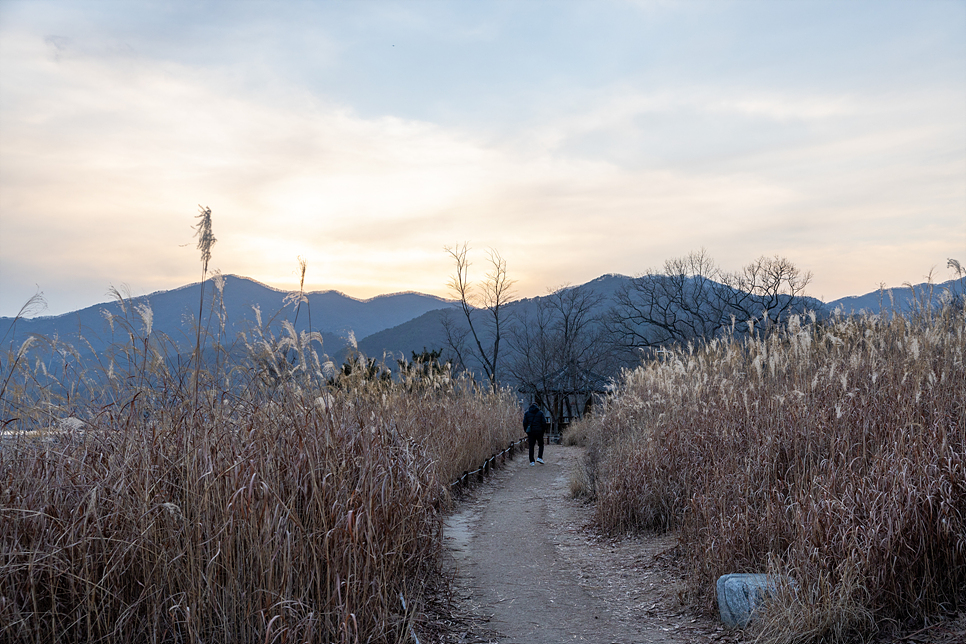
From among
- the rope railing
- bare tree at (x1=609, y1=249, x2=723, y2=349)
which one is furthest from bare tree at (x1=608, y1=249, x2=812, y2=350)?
the rope railing

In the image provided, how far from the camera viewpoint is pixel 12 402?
393cm

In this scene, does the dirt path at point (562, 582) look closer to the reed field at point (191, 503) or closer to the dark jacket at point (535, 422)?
the reed field at point (191, 503)

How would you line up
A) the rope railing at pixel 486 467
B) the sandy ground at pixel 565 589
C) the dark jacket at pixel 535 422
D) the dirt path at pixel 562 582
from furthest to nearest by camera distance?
1. the dark jacket at pixel 535 422
2. the rope railing at pixel 486 467
3. the dirt path at pixel 562 582
4. the sandy ground at pixel 565 589

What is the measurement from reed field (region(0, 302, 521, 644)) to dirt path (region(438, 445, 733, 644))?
1.16m

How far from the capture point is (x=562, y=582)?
21.5 ft

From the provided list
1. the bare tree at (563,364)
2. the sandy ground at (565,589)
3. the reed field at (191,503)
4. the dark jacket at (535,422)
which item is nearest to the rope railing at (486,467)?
the dark jacket at (535,422)

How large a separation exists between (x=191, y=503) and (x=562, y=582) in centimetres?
423

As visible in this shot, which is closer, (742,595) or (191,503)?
(191,503)

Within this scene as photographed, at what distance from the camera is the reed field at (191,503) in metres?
3.30

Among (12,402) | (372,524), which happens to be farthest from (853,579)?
(12,402)

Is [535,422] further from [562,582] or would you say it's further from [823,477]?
[823,477]

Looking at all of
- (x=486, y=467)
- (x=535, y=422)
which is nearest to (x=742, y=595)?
(x=486, y=467)

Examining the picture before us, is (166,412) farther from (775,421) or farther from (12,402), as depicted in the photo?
(775,421)

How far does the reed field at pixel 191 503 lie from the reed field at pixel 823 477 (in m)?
2.92
